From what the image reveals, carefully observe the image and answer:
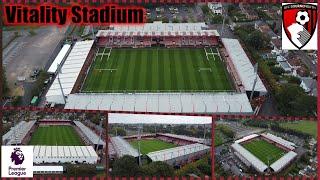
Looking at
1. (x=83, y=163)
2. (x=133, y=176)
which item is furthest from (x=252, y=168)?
(x=83, y=163)

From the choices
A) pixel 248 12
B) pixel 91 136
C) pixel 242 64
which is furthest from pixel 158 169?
pixel 248 12

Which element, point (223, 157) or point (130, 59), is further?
point (130, 59)

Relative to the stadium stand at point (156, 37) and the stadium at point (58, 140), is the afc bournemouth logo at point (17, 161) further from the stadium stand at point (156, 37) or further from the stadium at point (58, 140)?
the stadium stand at point (156, 37)

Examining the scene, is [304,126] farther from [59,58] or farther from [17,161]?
[59,58]

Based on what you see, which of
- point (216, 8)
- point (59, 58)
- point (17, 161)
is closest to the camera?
point (17, 161)

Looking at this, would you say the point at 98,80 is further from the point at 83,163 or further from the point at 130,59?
the point at 83,163

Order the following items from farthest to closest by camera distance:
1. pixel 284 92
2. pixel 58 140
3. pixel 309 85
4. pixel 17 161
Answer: pixel 309 85 → pixel 284 92 → pixel 58 140 → pixel 17 161
